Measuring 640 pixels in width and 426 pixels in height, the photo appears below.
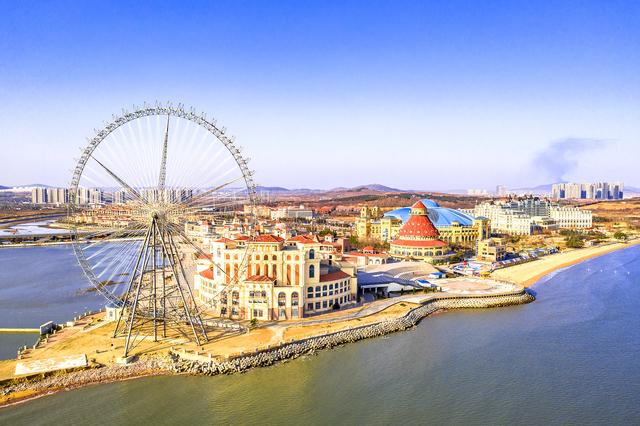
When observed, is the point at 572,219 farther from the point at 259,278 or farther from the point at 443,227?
the point at 259,278

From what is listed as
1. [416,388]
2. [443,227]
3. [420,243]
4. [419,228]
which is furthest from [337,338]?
[443,227]

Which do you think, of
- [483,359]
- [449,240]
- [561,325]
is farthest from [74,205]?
[449,240]

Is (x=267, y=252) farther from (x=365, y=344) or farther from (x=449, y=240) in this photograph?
(x=449, y=240)

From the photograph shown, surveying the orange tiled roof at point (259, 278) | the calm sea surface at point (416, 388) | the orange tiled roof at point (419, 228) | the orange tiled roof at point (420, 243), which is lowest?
the calm sea surface at point (416, 388)

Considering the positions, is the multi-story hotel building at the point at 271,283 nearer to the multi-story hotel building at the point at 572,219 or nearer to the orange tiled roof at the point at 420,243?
the orange tiled roof at the point at 420,243

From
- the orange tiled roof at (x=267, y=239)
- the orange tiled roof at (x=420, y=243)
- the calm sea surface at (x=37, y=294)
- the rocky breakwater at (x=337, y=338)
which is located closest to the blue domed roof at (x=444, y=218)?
the orange tiled roof at (x=420, y=243)

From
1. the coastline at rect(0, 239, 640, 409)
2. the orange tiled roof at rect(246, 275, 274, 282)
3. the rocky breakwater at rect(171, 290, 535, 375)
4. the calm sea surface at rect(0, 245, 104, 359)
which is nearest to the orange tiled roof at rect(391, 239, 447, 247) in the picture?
the rocky breakwater at rect(171, 290, 535, 375)
